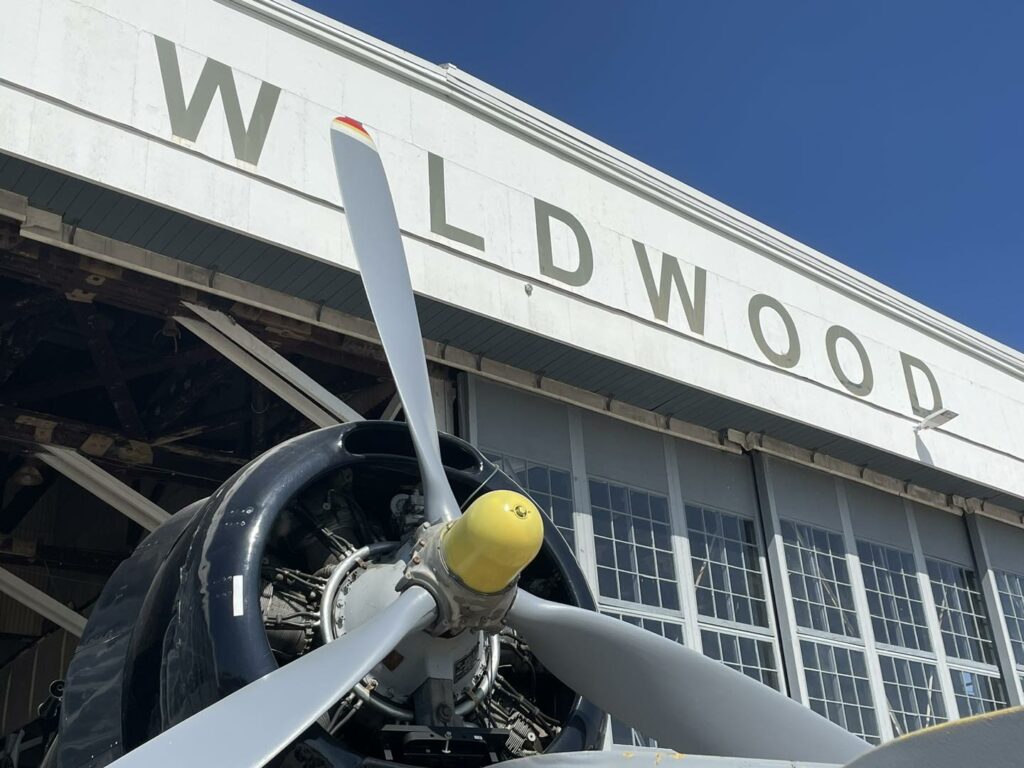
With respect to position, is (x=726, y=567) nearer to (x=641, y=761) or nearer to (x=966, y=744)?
(x=641, y=761)

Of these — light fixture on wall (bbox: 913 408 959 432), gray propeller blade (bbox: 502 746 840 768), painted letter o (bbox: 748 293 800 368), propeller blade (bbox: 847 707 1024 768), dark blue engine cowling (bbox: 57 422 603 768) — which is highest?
painted letter o (bbox: 748 293 800 368)

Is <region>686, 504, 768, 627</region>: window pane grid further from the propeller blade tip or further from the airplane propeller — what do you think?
the propeller blade tip

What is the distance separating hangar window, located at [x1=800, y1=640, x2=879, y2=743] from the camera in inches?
552

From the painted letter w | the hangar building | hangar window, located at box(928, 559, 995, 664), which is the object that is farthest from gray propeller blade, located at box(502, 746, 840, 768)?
hangar window, located at box(928, 559, 995, 664)

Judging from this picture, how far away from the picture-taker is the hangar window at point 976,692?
52.4 ft

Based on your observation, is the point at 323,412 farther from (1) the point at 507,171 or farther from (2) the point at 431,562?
→ (2) the point at 431,562

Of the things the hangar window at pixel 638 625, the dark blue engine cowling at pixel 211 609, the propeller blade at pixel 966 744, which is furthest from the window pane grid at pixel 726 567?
the propeller blade at pixel 966 744

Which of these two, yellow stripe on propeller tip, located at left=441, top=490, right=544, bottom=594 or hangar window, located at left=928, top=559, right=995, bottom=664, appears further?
hangar window, located at left=928, top=559, right=995, bottom=664

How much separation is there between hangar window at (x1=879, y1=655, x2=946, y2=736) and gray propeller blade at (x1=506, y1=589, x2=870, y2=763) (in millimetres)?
10081

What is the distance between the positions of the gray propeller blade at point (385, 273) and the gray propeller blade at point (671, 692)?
0.88 m

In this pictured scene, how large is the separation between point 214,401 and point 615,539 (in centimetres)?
461

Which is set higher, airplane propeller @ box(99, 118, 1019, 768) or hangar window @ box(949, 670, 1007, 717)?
hangar window @ box(949, 670, 1007, 717)

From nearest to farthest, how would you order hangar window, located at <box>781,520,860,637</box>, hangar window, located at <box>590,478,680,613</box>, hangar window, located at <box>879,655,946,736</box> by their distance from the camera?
hangar window, located at <box>590,478,680,613</box> → hangar window, located at <box>781,520,860,637</box> → hangar window, located at <box>879,655,946,736</box>

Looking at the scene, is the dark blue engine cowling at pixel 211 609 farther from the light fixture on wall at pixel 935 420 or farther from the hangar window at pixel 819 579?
the light fixture on wall at pixel 935 420
